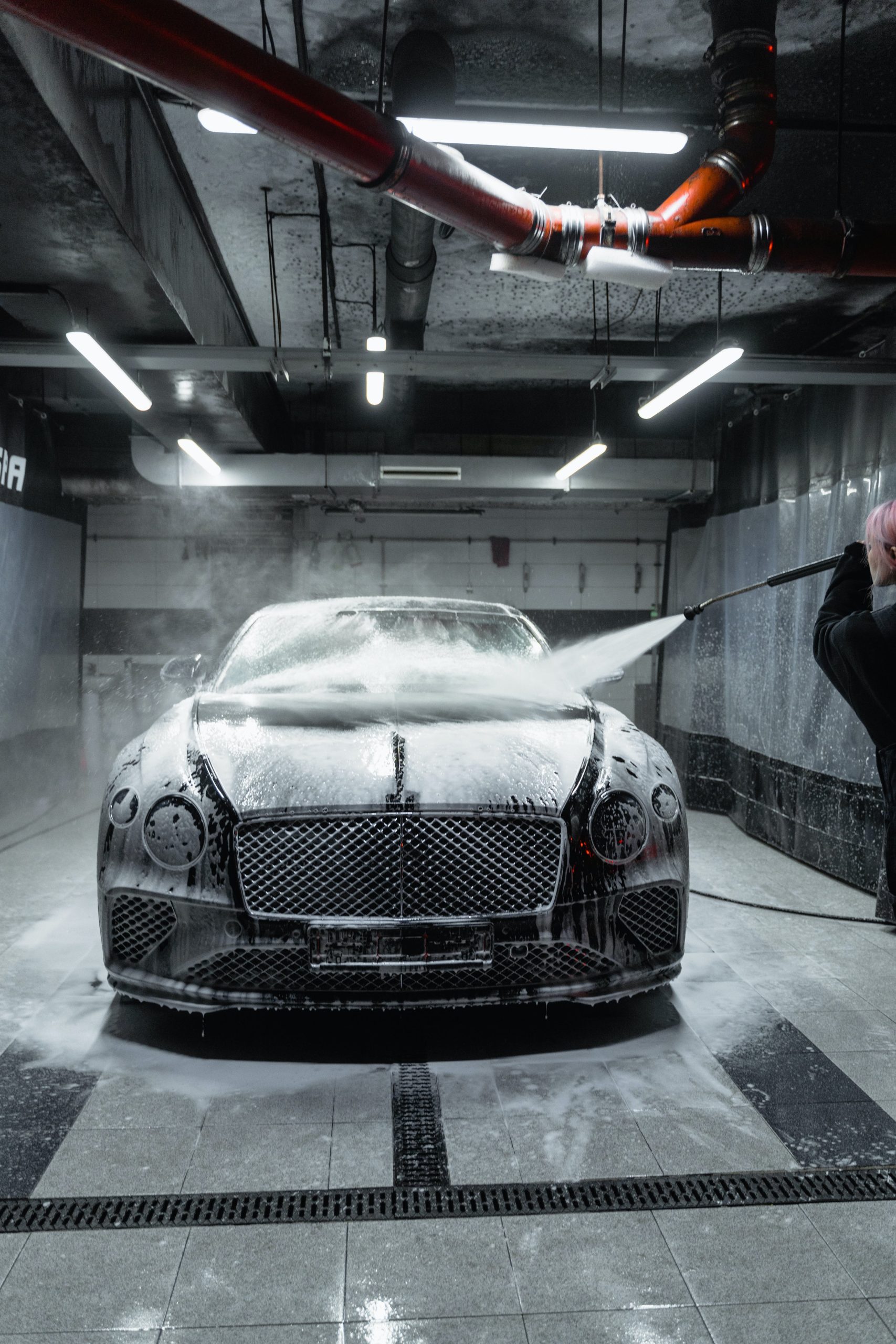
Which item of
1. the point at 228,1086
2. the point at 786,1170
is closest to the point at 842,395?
the point at 786,1170

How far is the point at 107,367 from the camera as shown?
16.7 ft

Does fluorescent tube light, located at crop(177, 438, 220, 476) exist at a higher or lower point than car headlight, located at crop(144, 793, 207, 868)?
higher

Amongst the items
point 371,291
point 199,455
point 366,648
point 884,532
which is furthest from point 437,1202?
point 199,455

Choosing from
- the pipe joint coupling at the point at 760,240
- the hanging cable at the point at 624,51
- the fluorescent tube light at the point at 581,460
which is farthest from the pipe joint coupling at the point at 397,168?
the fluorescent tube light at the point at 581,460

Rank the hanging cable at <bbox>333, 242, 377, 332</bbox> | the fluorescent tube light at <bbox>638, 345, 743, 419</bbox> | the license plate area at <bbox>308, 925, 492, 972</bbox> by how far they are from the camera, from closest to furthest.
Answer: the license plate area at <bbox>308, 925, 492, 972</bbox>
the fluorescent tube light at <bbox>638, 345, 743, 419</bbox>
the hanging cable at <bbox>333, 242, 377, 332</bbox>

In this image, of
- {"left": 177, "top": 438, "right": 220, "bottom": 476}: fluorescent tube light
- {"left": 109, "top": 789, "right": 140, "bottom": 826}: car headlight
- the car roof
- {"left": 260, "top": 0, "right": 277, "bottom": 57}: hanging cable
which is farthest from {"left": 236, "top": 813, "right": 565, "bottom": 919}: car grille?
{"left": 177, "top": 438, "right": 220, "bottom": 476}: fluorescent tube light

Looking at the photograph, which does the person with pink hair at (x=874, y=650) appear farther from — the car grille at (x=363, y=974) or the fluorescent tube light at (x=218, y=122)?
the fluorescent tube light at (x=218, y=122)

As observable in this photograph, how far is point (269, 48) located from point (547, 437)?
6265 millimetres

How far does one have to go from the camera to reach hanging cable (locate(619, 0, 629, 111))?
343 centimetres

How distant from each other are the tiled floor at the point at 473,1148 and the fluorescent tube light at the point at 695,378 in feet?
11.0

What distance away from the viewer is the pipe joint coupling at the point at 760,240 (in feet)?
12.3

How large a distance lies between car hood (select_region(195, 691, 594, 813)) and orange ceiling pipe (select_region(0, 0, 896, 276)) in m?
1.83

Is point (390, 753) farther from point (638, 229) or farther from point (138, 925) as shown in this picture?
point (638, 229)

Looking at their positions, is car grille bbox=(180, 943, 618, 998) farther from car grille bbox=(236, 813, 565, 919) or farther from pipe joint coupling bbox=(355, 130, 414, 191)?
pipe joint coupling bbox=(355, 130, 414, 191)
